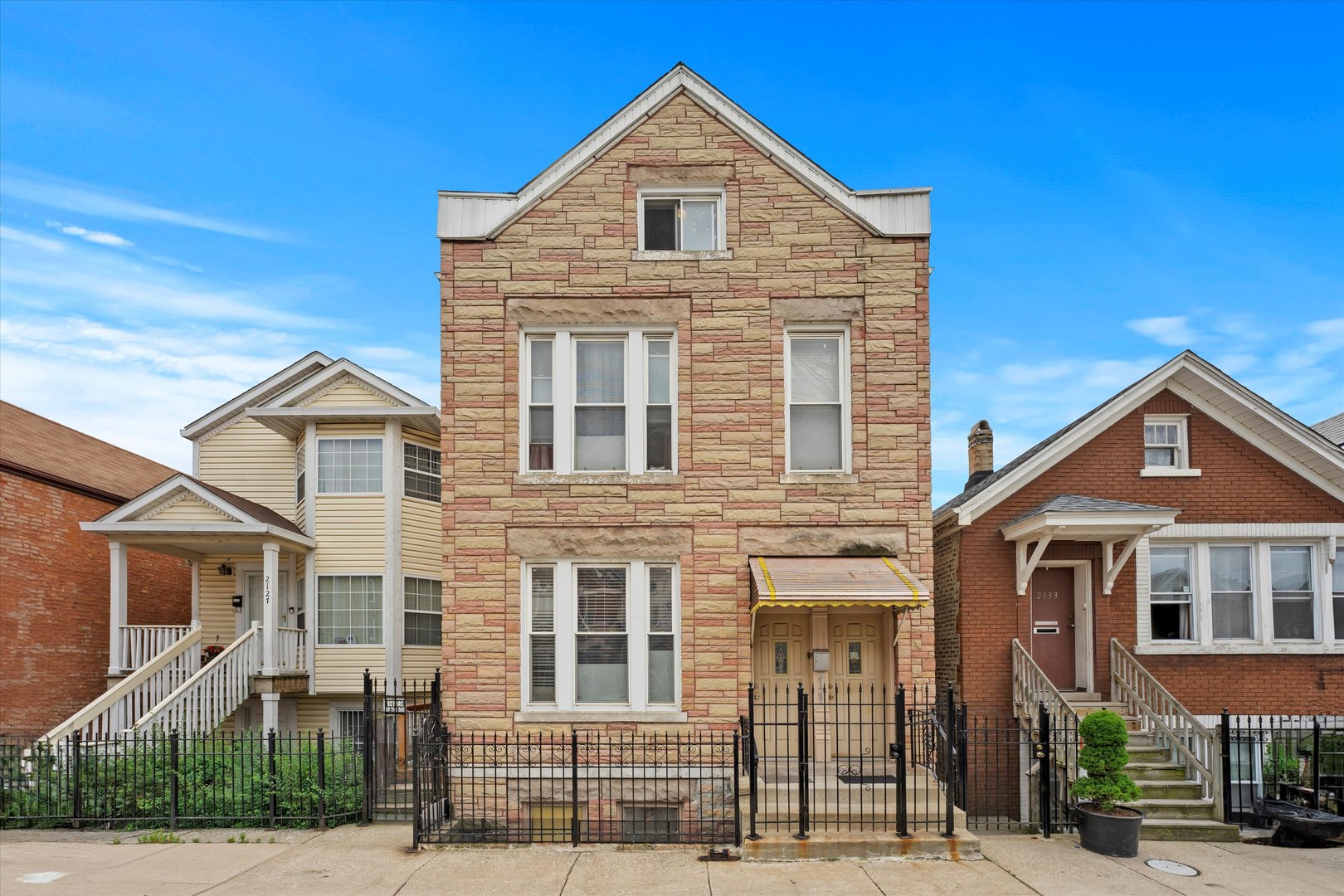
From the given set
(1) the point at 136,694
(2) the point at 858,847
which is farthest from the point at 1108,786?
(1) the point at 136,694

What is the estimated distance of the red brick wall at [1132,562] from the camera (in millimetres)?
16062

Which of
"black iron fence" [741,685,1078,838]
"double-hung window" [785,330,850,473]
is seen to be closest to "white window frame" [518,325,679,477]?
"double-hung window" [785,330,850,473]

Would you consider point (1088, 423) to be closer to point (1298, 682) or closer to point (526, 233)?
point (1298, 682)

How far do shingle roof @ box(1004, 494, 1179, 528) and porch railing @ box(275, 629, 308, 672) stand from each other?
13.1 meters

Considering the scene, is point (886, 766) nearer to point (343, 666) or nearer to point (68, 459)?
point (343, 666)

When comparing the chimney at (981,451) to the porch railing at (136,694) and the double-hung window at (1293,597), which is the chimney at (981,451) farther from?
the porch railing at (136,694)

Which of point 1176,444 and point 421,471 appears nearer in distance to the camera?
point 1176,444

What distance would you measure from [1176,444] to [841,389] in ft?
21.9

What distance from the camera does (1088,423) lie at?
53.2 feet

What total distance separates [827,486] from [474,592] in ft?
16.6

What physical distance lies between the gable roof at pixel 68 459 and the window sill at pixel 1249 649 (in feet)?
68.3

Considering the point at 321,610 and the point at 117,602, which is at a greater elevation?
the point at 117,602

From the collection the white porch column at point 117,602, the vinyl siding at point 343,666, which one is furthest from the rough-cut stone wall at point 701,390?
the white porch column at point 117,602

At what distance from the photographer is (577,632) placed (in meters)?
13.8
